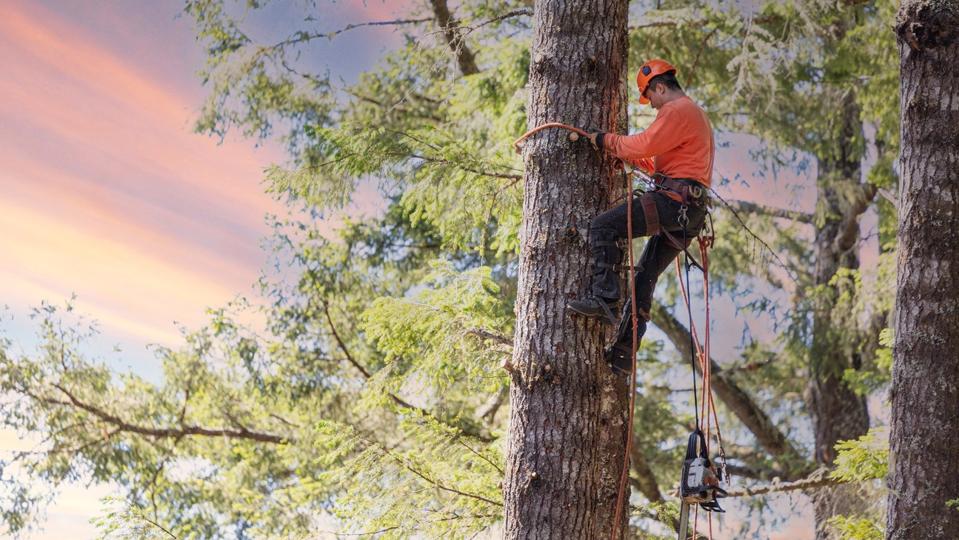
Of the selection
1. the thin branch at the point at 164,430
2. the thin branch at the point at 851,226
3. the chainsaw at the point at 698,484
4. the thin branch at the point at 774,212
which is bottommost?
the chainsaw at the point at 698,484

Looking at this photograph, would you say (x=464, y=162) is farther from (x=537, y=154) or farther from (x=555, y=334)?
(x=555, y=334)

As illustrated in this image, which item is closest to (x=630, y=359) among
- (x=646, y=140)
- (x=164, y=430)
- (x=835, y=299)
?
(x=646, y=140)

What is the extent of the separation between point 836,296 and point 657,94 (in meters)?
7.72

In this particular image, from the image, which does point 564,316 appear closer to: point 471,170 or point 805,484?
point 471,170

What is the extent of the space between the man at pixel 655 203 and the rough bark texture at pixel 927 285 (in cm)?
150

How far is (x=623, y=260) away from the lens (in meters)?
4.01

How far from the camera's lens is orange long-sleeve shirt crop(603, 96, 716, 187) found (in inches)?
158

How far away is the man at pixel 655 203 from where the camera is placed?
381 cm

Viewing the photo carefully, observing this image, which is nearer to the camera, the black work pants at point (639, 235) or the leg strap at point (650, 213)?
the black work pants at point (639, 235)

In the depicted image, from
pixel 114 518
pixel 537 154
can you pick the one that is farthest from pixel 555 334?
pixel 114 518

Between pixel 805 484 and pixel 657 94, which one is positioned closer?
pixel 657 94

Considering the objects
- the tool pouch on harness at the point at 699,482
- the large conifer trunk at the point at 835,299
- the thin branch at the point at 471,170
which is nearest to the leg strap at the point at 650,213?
the tool pouch on harness at the point at 699,482

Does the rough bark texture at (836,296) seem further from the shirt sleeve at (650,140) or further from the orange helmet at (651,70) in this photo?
the shirt sleeve at (650,140)

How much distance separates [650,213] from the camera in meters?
3.98
